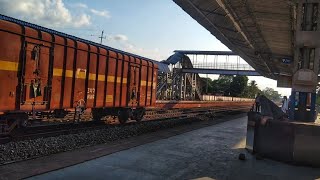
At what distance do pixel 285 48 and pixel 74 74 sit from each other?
64.6ft

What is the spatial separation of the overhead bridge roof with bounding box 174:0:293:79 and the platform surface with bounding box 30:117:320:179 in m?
5.89

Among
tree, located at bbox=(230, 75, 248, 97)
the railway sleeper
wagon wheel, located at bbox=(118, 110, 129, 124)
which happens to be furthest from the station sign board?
the railway sleeper

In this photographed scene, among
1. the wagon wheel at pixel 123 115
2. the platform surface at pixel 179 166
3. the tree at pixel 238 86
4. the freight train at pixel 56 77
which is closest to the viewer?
the platform surface at pixel 179 166

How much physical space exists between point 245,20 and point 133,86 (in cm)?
668

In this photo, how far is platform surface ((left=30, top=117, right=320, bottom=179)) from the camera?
318 inches

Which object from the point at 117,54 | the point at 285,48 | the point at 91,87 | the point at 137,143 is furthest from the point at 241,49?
the point at 137,143

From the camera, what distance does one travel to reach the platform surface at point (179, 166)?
318 inches

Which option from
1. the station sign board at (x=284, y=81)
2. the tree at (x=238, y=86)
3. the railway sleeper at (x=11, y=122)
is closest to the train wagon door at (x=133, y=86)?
the railway sleeper at (x=11, y=122)

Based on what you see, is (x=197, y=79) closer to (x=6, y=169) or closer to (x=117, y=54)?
(x=117, y=54)

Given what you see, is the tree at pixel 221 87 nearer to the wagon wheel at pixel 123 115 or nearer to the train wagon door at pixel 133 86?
the train wagon door at pixel 133 86

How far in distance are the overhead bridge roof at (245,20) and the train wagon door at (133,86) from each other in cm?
414

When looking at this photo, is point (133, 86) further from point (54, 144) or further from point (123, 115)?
point (54, 144)

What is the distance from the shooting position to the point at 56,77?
12.9 m

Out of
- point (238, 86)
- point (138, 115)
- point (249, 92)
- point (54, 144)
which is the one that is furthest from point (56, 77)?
point (249, 92)
